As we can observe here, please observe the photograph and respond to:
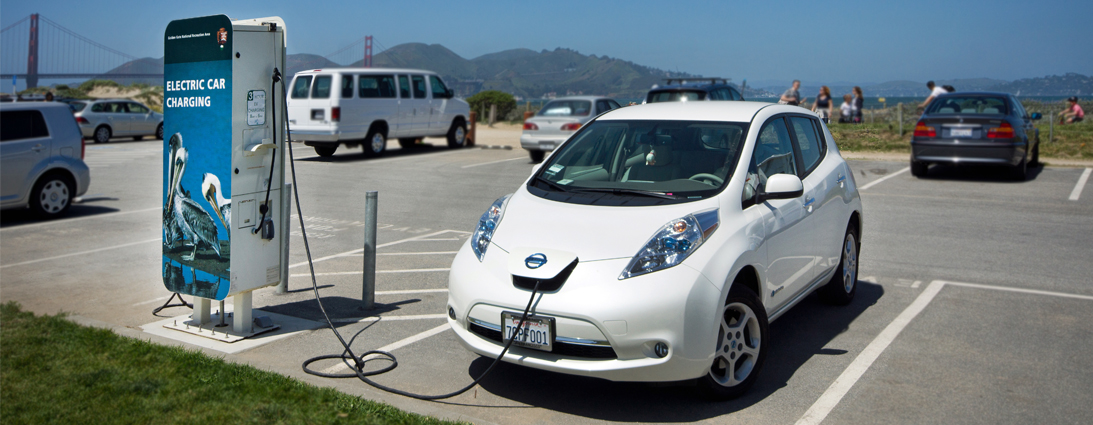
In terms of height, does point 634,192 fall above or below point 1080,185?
above

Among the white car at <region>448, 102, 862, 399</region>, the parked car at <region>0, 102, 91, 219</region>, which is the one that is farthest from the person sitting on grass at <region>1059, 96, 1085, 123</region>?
the parked car at <region>0, 102, 91, 219</region>

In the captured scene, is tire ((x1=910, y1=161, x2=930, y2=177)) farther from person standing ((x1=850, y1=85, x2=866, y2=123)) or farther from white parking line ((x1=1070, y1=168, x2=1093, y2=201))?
white parking line ((x1=1070, y1=168, x2=1093, y2=201))

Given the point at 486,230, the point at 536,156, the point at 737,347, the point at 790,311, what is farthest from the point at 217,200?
the point at 536,156

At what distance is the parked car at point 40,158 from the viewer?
1091 cm

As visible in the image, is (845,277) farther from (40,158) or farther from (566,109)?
(566,109)

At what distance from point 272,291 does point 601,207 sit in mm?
3625

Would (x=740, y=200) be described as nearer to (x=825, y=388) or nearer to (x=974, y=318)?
(x=825, y=388)

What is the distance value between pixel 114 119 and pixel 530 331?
2686 centimetres

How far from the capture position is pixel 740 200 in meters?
4.84

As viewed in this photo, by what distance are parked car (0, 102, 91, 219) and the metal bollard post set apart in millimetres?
7078

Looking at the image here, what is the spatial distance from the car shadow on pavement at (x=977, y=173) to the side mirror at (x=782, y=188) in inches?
454

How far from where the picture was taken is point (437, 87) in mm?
22500

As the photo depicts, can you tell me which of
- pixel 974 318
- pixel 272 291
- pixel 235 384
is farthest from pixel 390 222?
pixel 974 318

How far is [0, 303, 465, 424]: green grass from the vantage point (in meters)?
4.20
